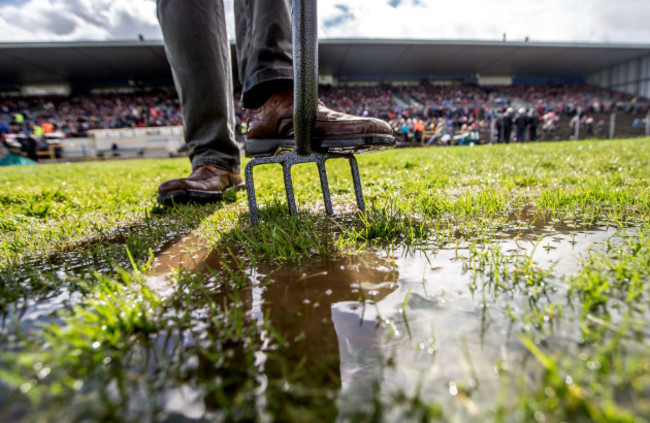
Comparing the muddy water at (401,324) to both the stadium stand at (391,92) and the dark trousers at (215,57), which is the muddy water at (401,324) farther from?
the stadium stand at (391,92)

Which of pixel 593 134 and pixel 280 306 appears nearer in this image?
pixel 280 306

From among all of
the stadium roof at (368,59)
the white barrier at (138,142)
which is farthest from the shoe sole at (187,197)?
the stadium roof at (368,59)

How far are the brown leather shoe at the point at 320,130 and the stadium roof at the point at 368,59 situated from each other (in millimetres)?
24260

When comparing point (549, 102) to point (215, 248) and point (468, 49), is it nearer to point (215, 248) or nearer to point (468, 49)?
point (468, 49)

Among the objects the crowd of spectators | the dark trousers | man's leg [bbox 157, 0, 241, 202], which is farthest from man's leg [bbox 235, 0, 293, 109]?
the crowd of spectators

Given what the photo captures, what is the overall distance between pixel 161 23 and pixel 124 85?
1380 inches

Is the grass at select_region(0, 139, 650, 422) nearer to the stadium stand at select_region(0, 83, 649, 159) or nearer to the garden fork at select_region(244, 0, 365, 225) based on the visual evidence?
the garden fork at select_region(244, 0, 365, 225)

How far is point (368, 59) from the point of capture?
28.8 metres

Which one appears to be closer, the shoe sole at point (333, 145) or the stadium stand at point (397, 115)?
the shoe sole at point (333, 145)

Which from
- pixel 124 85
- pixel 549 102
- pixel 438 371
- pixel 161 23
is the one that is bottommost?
pixel 438 371

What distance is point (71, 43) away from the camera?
22.7m

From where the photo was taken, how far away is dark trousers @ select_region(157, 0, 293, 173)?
1.38m

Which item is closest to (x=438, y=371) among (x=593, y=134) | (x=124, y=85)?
(x=593, y=134)

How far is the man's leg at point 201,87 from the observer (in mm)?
1832
